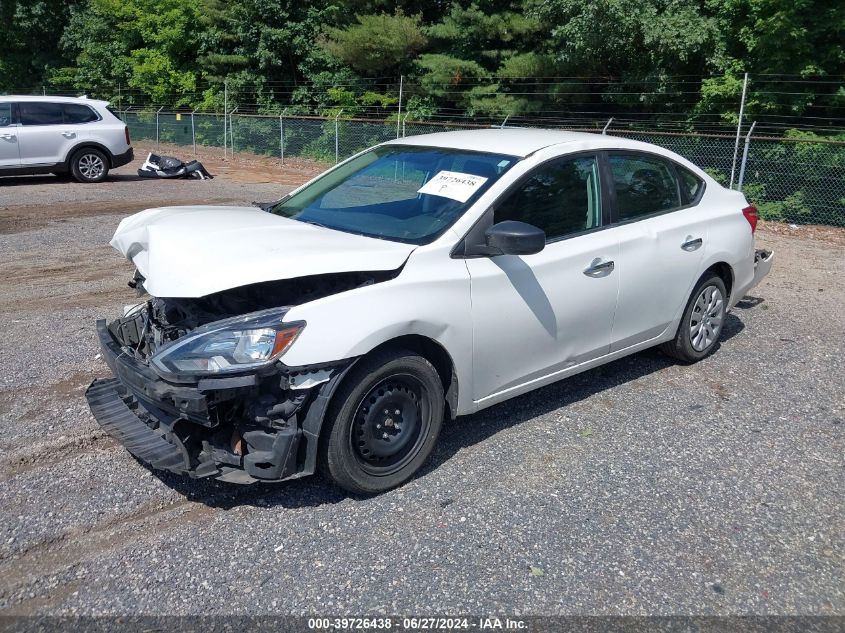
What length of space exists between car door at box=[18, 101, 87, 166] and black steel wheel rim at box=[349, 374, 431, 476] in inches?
565

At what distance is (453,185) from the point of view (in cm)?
451

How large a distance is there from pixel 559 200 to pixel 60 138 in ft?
46.4

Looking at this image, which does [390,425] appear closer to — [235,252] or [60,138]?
[235,252]

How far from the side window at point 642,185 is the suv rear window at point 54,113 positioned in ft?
45.4

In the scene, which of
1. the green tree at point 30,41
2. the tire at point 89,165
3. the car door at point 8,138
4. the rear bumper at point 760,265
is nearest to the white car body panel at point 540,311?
the rear bumper at point 760,265

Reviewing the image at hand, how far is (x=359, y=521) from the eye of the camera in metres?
3.69

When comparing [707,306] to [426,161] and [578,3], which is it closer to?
[426,161]

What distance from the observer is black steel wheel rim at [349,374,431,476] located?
378cm

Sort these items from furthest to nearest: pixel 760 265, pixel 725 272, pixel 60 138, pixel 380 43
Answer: pixel 380 43
pixel 60 138
pixel 760 265
pixel 725 272

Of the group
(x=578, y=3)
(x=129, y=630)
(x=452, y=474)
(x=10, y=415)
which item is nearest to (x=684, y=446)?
(x=452, y=474)

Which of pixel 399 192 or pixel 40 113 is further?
pixel 40 113

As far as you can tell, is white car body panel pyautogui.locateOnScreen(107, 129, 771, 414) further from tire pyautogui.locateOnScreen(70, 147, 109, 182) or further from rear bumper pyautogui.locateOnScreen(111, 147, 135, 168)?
rear bumper pyautogui.locateOnScreen(111, 147, 135, 168)

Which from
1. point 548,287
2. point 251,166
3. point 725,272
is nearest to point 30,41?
point 251,166

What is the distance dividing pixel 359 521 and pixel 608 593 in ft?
3.87
